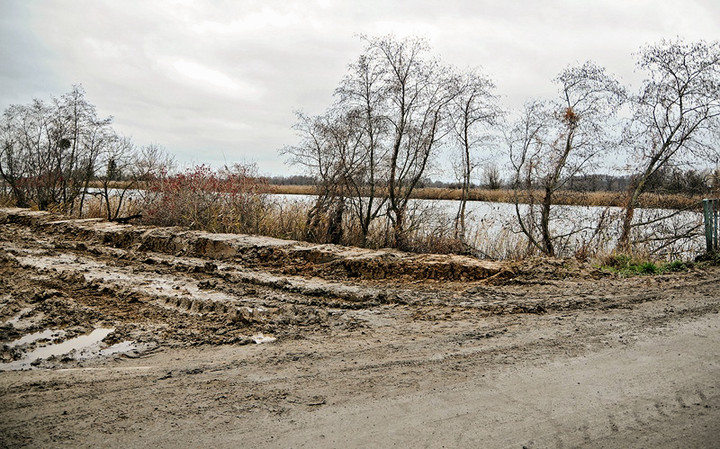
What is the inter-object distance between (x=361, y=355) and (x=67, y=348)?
290 centimetres

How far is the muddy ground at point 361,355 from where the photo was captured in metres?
3.14

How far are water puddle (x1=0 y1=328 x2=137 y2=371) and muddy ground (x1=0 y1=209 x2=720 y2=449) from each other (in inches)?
1.2

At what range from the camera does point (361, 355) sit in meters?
4.46

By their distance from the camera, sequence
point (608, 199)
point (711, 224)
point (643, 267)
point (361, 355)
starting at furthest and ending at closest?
point (608, 199)
point (711, 224)
point (643, 267)
point (361, 355)

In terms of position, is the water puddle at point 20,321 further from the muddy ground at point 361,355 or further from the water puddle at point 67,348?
the water puddle at point 67,348

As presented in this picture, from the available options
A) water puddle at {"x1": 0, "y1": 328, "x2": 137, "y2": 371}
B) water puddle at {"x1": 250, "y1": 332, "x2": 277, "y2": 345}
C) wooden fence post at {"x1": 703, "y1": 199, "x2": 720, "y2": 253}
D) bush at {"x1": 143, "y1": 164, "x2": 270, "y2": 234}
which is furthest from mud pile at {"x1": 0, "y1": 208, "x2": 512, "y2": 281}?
wooden fence post at {"x1": 703, "y1": 199, "x2": 720, "y2": 253}

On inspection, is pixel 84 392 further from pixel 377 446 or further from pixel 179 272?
pixel 179 272

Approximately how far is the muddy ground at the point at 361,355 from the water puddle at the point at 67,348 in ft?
0.10

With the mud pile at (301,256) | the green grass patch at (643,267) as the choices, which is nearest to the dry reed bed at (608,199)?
the green grass patch at (643,267)

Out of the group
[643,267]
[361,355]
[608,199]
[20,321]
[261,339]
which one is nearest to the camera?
[361,355]

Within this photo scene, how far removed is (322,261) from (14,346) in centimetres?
493

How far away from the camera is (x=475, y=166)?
46.1ft

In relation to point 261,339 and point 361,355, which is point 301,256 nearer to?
point 261,339

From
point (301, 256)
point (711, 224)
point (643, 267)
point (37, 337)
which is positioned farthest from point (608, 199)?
point (37, 337)
